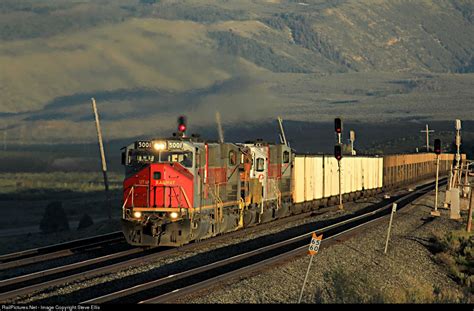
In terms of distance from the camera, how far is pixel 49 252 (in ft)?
120

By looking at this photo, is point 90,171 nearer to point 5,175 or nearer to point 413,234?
point 5,175

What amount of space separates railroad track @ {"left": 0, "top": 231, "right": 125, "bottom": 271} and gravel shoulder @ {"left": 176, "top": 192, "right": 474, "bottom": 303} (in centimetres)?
878

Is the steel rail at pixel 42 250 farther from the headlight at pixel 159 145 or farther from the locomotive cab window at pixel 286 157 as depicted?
the locomotive cab window at pixel 286 157

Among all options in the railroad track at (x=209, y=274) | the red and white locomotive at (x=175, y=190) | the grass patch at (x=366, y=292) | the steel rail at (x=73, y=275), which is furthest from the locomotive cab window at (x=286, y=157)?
the grass patch at (x=366, y=292)

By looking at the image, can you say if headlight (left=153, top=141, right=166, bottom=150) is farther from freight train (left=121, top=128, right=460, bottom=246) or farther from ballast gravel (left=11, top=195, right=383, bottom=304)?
ballast gravel (left=11, top=195, right=383, bottom=304)

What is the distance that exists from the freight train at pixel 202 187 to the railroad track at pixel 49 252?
2982 millimetres

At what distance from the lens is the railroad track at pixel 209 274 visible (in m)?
25.0

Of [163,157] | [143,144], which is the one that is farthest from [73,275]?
[143,144]

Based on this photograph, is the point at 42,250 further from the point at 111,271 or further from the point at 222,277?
the point at 222,277

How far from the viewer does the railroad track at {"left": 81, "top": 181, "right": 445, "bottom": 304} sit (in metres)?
25.0

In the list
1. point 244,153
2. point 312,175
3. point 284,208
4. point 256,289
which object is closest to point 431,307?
point 256,289

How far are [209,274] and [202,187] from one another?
6.99 metres

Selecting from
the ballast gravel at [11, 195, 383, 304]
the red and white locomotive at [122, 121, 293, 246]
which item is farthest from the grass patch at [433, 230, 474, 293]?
the red and white locomotive at [122, 121, 293, 246]

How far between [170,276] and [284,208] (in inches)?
865
